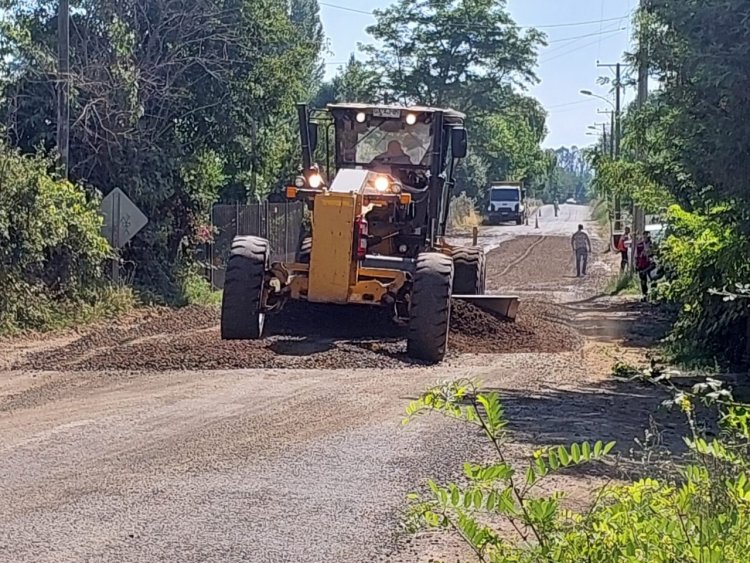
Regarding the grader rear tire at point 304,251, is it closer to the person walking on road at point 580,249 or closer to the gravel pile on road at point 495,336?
the gravel pile on road at point 495,336

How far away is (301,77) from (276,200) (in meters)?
7.97

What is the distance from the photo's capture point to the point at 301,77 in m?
25.8

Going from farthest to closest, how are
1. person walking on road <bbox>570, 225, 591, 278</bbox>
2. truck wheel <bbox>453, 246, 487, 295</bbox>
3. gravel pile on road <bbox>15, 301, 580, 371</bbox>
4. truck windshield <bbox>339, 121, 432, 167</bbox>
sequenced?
1. person walking on road <bbox>570, 225, 591, 278</bbox>
2. truck wheel <bbox>453, 246, 487, 295</bbox>
3. truck windshield <bbox>339, 121, 432, 167</bbox>
4. gravel pile on road <bbox>15, 301, 580, 371</bbox>

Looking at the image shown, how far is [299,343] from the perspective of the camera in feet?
46.4

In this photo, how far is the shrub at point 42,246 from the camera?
55.6 ft

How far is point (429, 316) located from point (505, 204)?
196ft

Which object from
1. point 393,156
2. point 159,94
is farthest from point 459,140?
point 159,94

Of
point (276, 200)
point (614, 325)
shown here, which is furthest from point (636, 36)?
point (276, 200)

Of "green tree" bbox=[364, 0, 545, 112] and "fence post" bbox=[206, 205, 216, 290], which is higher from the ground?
"green tree" bbox=[364, 0, 545, 112]

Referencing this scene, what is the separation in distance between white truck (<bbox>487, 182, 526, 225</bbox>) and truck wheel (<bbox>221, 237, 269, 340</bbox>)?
59.1m

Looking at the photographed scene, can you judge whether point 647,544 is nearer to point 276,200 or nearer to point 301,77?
point 301,77

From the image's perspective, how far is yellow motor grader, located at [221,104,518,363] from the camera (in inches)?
540

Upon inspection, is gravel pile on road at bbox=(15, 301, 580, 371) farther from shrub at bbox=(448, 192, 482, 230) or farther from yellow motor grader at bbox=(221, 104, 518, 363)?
shrub at bbox=(448, 192, 482, 230)

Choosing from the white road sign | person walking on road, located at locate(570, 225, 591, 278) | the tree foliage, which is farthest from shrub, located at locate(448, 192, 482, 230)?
the white road sign
